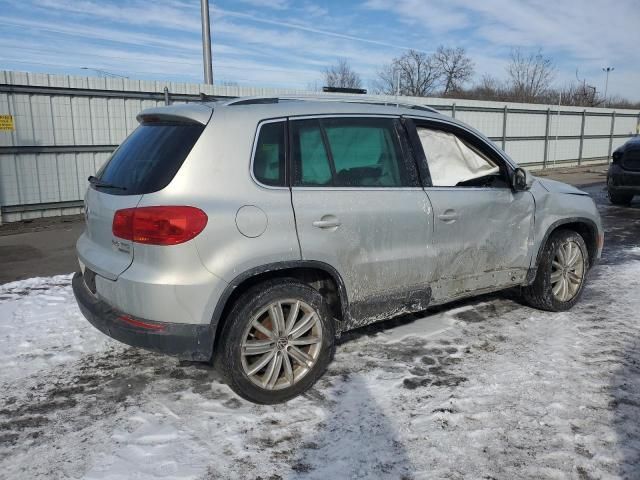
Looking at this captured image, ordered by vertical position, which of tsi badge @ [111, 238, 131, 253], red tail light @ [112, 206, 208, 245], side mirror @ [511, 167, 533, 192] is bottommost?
tsi badge @ [111, 238, 131, 253]

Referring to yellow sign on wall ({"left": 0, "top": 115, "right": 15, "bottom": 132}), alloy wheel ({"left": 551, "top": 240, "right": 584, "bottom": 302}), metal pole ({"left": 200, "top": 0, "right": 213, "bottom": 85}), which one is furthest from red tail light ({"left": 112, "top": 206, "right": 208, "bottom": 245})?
metal pole ({"left": 200, "top": 0, "right": 213, "bottom": 85})

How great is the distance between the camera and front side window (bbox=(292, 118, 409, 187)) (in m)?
3.39

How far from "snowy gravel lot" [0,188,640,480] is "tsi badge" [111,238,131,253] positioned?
39.2 inches

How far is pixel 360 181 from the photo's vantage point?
141 inches

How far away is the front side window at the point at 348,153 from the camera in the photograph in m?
3.39

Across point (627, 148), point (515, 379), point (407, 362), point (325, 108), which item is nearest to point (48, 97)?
point (325, 108)

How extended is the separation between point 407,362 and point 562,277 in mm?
1959

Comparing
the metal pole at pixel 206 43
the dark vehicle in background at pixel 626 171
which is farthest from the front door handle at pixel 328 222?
the dark vehicle in background at pixel 626 171

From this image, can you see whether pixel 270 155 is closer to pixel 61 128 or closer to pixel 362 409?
pixel 362 409

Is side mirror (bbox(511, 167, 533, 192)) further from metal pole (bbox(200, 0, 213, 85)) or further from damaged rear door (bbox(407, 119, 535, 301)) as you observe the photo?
metal pole (bbox(200, 0, 213, 85))

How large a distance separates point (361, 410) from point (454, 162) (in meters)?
2.08

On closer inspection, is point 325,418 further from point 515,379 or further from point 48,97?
point 48,97

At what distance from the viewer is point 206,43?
11.8 metres

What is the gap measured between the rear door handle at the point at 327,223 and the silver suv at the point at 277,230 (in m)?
0.01
